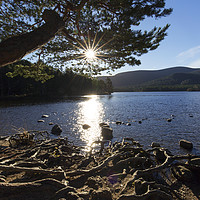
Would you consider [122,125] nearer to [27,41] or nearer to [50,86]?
[27,41]

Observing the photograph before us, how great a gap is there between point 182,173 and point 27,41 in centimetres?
947

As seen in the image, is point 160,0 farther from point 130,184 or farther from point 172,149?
point 172,149

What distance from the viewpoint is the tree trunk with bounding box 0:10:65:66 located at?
4.43m

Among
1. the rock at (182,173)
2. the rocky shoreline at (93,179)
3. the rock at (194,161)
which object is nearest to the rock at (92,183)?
the rocky shoreline at (93,179)

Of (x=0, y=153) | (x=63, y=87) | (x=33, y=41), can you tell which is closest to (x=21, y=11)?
(x=33, y=41)

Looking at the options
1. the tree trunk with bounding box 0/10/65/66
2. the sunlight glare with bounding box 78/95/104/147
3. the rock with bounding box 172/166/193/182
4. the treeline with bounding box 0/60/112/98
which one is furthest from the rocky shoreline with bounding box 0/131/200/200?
the treeline with bounding box 0/60/112/98

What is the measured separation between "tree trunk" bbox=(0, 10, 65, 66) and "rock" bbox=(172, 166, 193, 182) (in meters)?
9.24

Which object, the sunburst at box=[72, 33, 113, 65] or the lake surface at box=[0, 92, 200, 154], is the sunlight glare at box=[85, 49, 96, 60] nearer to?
the sunburst at box=[72, 33, 113, 65]

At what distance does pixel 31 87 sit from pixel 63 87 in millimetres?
29014

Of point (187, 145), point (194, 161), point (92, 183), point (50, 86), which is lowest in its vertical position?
point (187, 145)

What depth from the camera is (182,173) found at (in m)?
6.60

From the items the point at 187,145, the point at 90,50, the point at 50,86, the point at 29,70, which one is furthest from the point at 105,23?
the point at 50,86

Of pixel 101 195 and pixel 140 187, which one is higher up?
pixel 101 195

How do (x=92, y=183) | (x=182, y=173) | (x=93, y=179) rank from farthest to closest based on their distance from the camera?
(x=182, y=173)
(x=93, y=179)
(x=92, y=183)
